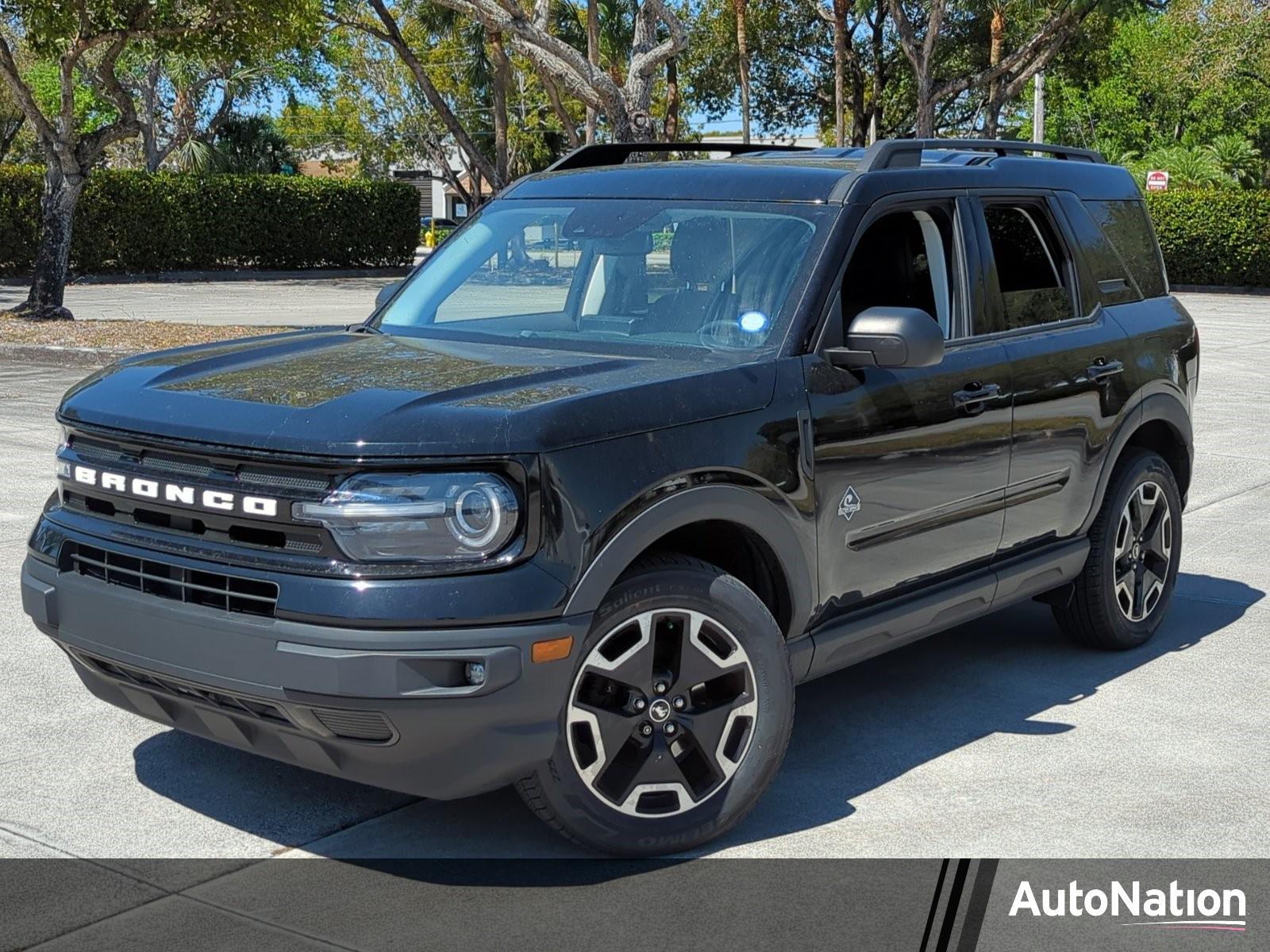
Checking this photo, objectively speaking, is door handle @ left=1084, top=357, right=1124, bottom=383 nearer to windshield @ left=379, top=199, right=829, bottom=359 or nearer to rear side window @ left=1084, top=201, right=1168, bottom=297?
rear side window @ left=1084, top=201, right=1168, bottom=297

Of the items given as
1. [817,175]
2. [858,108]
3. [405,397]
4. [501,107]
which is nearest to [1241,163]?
[858,108]

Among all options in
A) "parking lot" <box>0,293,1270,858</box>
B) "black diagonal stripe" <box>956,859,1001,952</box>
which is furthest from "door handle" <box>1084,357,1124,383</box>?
"black diagonal stripe" <box>956,859,1001,952</box>

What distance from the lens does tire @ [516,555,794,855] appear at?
3859 millimetres

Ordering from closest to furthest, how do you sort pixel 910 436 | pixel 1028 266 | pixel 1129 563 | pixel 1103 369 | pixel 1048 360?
pixel 910 436 → pixel 1048 360 → pixel 1028 266 → pixel 1103 369 → pixel 1129 563

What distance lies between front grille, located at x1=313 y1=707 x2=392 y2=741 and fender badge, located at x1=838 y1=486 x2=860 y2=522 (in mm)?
1544

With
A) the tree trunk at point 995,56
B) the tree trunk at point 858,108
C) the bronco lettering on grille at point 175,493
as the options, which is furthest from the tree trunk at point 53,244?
the tree trunk at point 858,108

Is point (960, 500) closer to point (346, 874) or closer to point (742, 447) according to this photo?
point (742, 447)

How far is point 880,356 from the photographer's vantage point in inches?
175

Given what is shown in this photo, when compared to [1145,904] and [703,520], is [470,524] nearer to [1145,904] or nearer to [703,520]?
[703,520]

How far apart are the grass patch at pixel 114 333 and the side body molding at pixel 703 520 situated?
1235 cm

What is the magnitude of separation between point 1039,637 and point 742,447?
2.77 m

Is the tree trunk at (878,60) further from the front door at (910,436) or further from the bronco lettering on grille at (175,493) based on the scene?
the bronco lettering on grille at (175,493)

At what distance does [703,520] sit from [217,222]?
32.0 meters

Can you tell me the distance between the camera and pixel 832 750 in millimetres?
4973
